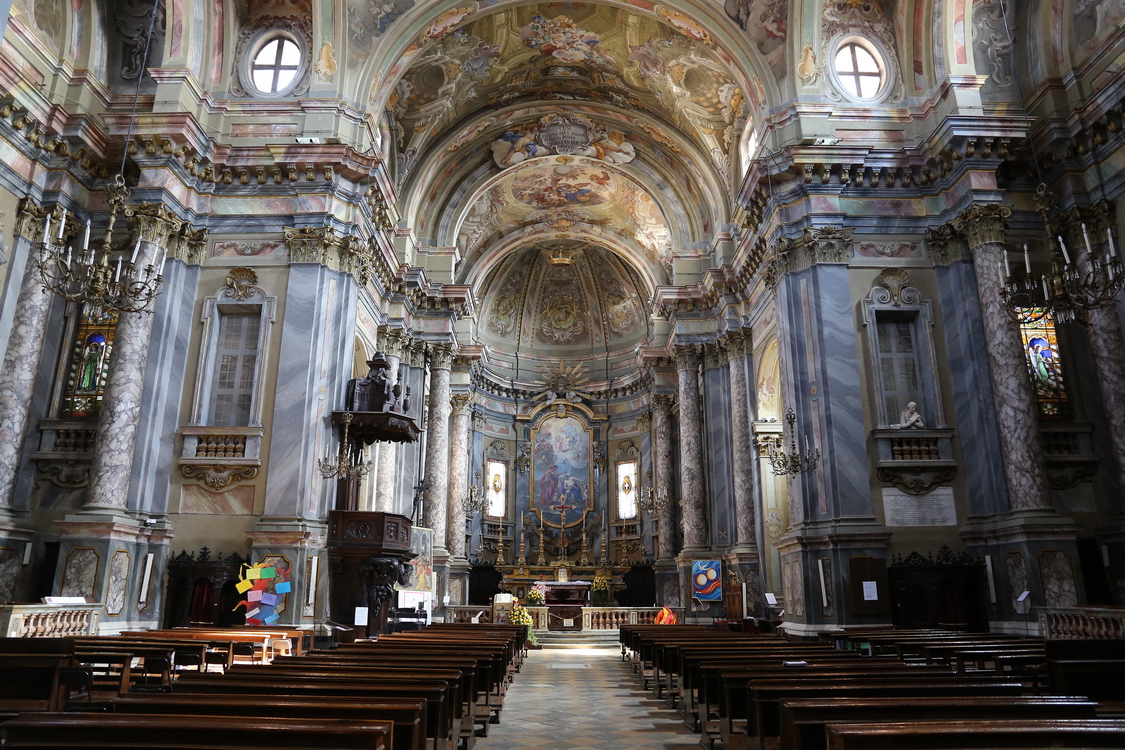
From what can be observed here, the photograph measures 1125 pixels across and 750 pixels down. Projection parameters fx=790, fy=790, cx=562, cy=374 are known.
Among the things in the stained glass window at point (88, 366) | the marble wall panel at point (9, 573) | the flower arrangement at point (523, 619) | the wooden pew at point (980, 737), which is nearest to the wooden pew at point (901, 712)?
the wooden pew at point (980, 737)

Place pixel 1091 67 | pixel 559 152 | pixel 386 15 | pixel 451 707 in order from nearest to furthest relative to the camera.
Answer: pixel 451 707
pixel 1091 67
pixel 386 15
pixel 559 152

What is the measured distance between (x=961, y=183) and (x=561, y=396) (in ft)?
63.8

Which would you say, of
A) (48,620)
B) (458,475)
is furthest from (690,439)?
(48,620)


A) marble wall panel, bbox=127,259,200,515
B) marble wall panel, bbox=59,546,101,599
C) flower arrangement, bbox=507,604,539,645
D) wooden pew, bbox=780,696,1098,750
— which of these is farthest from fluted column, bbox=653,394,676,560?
wooden pew, bbox=780,696,1098,750

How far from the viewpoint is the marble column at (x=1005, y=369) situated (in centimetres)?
1293

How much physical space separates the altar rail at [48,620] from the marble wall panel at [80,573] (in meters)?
1.04

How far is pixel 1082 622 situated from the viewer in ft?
32.7

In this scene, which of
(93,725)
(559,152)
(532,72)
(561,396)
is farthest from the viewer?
(561,396)

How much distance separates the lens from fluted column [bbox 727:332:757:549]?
63.5ft

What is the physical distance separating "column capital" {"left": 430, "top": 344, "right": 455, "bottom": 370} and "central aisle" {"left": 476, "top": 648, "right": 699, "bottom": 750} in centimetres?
1154

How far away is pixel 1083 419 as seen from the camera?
13.9m

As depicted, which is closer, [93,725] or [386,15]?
[93,725]

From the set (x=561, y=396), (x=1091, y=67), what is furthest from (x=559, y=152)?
Result: (x=1091, y=67)

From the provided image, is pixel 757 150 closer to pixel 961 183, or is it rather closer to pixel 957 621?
pixel 961 183
